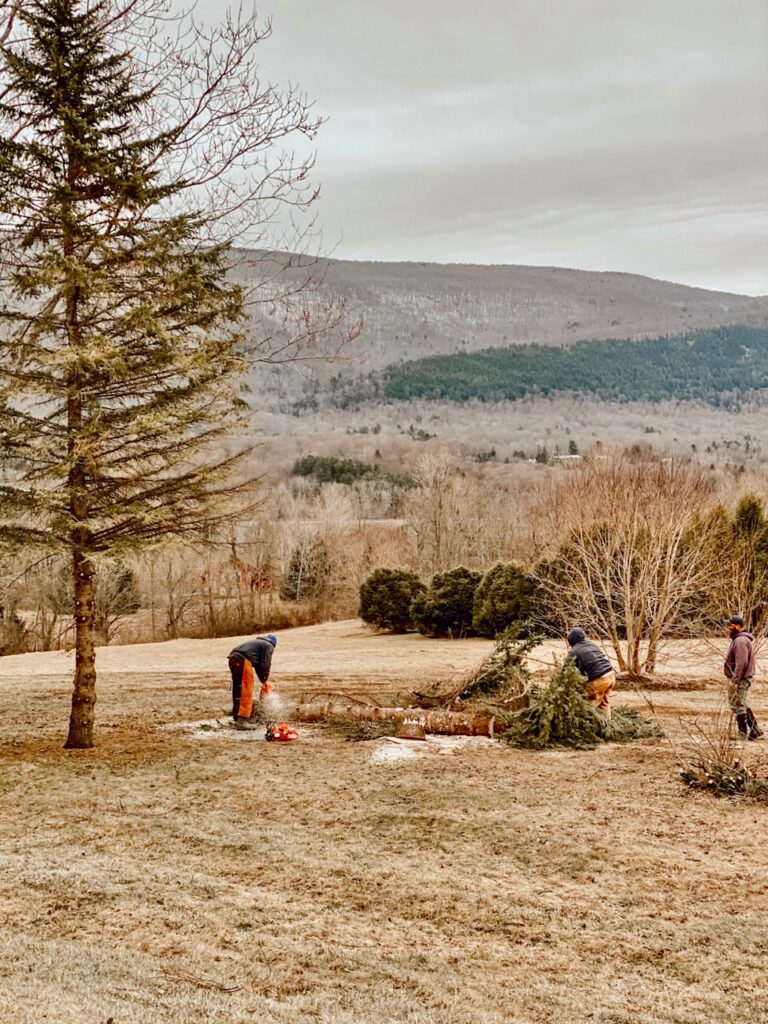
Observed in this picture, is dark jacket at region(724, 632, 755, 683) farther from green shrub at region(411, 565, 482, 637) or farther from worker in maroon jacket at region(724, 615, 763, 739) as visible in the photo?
green shrub at region(411, 565, 482, 637)

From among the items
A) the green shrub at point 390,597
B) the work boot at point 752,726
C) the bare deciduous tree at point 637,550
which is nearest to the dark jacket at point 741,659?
the work boot at point 752,726

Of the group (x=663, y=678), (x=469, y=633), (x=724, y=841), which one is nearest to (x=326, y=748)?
(x=724, y=841)

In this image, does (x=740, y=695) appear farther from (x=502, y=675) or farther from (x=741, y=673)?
(x=502, y=675)

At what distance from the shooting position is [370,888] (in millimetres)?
7977

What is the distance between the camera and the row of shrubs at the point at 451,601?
109 feet

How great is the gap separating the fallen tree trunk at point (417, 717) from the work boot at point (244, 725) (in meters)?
0.87

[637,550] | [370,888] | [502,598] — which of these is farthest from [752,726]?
[502,598]

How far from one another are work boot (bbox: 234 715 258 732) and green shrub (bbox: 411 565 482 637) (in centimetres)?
2083

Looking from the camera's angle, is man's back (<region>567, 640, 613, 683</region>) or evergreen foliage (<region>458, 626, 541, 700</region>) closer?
man's back (<region>567, 640, 613, 683</region>)

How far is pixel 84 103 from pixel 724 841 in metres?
12.3

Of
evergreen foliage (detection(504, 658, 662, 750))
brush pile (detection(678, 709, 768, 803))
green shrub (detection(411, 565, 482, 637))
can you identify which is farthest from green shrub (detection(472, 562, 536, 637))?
brush pile (detection(678, 709, 768, 803))

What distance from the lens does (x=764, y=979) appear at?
6316 mm

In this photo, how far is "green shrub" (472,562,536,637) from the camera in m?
33.2

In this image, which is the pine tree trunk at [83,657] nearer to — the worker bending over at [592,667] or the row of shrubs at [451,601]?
the worker bending over at [592,667]
